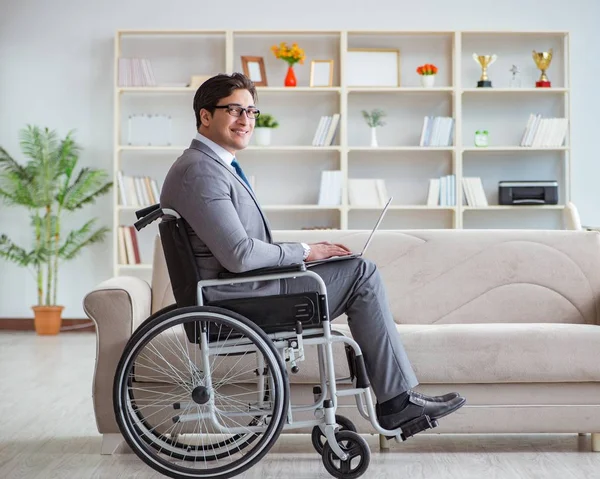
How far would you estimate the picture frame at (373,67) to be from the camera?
6.88 m

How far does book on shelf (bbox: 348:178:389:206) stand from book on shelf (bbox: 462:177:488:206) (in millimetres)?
598

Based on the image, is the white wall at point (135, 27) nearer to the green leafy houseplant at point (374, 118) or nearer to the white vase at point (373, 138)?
the green leafy houseplant at point (374, 118)

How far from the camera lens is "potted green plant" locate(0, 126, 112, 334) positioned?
671cm

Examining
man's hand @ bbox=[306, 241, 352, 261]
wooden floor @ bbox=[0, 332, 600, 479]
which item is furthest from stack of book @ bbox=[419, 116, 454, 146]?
man's hand @ bbox=[306, 241, 352, 261]

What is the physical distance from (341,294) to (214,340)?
0.37 m

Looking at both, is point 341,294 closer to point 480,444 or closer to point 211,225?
point 211,225

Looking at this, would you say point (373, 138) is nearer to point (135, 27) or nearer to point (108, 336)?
point (135, 27)

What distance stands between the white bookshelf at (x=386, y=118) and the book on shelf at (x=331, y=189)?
6.7 inches

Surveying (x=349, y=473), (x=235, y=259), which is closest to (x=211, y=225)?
(x=235, y=259)

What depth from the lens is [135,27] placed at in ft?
22.8

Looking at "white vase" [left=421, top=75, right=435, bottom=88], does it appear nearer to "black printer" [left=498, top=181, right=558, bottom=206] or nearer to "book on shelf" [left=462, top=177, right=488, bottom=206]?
"book on shelf" [left=462, top=177, right=488, bottom=206]

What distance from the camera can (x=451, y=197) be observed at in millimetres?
6762

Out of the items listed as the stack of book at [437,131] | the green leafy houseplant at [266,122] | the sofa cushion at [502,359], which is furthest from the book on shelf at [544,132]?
the sofa cushion at [502,359]

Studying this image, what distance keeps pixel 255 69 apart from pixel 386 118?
1.04m
